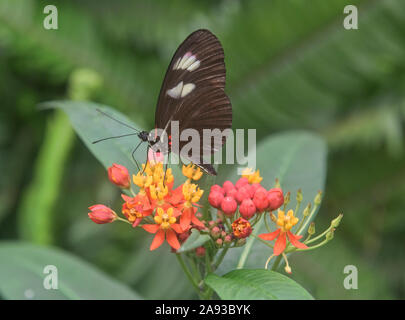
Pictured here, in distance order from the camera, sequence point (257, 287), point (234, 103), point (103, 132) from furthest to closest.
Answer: point (234, 103) < point (103, 132) < point (257, 287)

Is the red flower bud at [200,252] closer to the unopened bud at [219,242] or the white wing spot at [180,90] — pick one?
the unopened bud at [219,242]

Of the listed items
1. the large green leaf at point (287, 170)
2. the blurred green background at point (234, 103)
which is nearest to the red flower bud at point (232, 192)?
the large green leaf at point (287, 170)

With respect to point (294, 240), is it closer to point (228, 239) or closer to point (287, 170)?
point (228, 239)

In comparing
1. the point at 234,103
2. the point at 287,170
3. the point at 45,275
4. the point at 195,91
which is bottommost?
the point at 45,275

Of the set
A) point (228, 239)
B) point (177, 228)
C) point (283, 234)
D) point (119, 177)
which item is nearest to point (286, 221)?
point (283, 234)

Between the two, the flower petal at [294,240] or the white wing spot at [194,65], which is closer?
the flower petal at [294,240]
